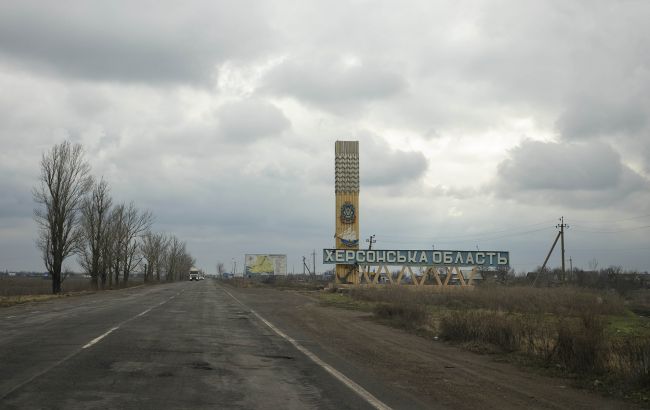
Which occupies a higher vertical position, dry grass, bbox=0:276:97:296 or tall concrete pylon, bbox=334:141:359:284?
tall concrete pylon, bbox=334:141:359:284

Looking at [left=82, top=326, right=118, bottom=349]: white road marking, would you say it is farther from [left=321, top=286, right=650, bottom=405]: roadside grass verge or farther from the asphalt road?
[left=321, top=286, right=650, bottom=405]: roadside grass verge

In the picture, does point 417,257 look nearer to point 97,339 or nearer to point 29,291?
point 29,291

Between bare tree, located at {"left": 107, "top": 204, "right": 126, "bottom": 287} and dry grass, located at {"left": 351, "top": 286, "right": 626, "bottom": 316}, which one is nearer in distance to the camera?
dry grass, located at {"left": 351, "top": 286, "right": 626, "bottom": 316}

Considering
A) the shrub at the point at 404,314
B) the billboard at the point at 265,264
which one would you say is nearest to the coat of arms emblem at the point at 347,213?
the shrub at the point at 404,314

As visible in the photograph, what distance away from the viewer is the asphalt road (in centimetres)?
717

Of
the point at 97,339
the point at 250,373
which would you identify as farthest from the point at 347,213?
the point at 250,373

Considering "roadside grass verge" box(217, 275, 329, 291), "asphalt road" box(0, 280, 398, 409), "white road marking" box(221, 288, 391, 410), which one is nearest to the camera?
"asphalt road" box(0, 280, 398, 409)

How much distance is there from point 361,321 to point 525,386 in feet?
43.9

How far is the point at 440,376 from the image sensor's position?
988cm

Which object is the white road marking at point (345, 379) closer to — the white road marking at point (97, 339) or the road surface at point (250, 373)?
the road surface at point (250, 373)

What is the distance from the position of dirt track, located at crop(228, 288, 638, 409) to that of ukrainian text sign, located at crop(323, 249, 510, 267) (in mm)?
43419

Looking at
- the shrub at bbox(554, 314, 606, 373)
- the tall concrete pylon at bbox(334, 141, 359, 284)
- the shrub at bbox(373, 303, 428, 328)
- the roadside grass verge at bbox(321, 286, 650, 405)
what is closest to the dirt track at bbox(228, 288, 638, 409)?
the roadside grass verge at bbox(321, 286, 650, 405)

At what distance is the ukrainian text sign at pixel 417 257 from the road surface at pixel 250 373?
43672mm

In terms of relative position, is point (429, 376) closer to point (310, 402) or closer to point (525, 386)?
Result: point (525, 386)
